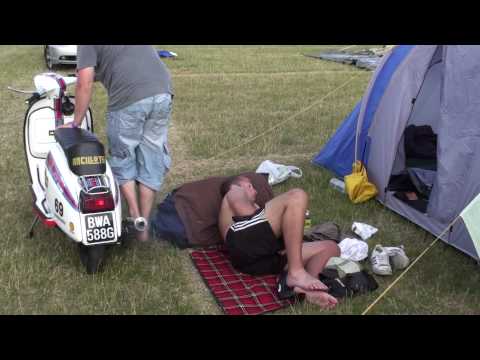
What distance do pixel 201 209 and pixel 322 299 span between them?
1402mm

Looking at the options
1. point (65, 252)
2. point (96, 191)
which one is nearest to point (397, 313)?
point (96, 191)

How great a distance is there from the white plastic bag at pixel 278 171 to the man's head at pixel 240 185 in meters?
1.36

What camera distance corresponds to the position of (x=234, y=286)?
3.66 metres

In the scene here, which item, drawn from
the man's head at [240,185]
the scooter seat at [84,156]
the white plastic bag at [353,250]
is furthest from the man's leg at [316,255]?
the scooter seat at [84,156]

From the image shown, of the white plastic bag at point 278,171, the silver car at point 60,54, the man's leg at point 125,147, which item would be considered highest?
the man's leg at point 125,147

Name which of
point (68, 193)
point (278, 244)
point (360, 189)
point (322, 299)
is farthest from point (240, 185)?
point (360, 189)

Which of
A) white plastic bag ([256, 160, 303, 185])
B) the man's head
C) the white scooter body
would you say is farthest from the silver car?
the man's head

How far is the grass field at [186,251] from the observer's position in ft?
11.3

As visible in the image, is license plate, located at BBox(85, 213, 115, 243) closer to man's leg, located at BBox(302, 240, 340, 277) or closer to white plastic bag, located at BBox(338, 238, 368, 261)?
man's leg, located at BBox(302, 240, 340, 277)

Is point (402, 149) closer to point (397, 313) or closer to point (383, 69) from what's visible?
point (383, 69)

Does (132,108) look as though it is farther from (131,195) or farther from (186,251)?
(186,251)

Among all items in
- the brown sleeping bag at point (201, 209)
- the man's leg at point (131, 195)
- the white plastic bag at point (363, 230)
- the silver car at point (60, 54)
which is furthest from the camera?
the silver car at point (60, 54)

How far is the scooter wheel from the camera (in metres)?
3.57

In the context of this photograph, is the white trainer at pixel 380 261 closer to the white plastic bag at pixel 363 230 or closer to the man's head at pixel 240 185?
the white plastic bag at pixel 363 230
